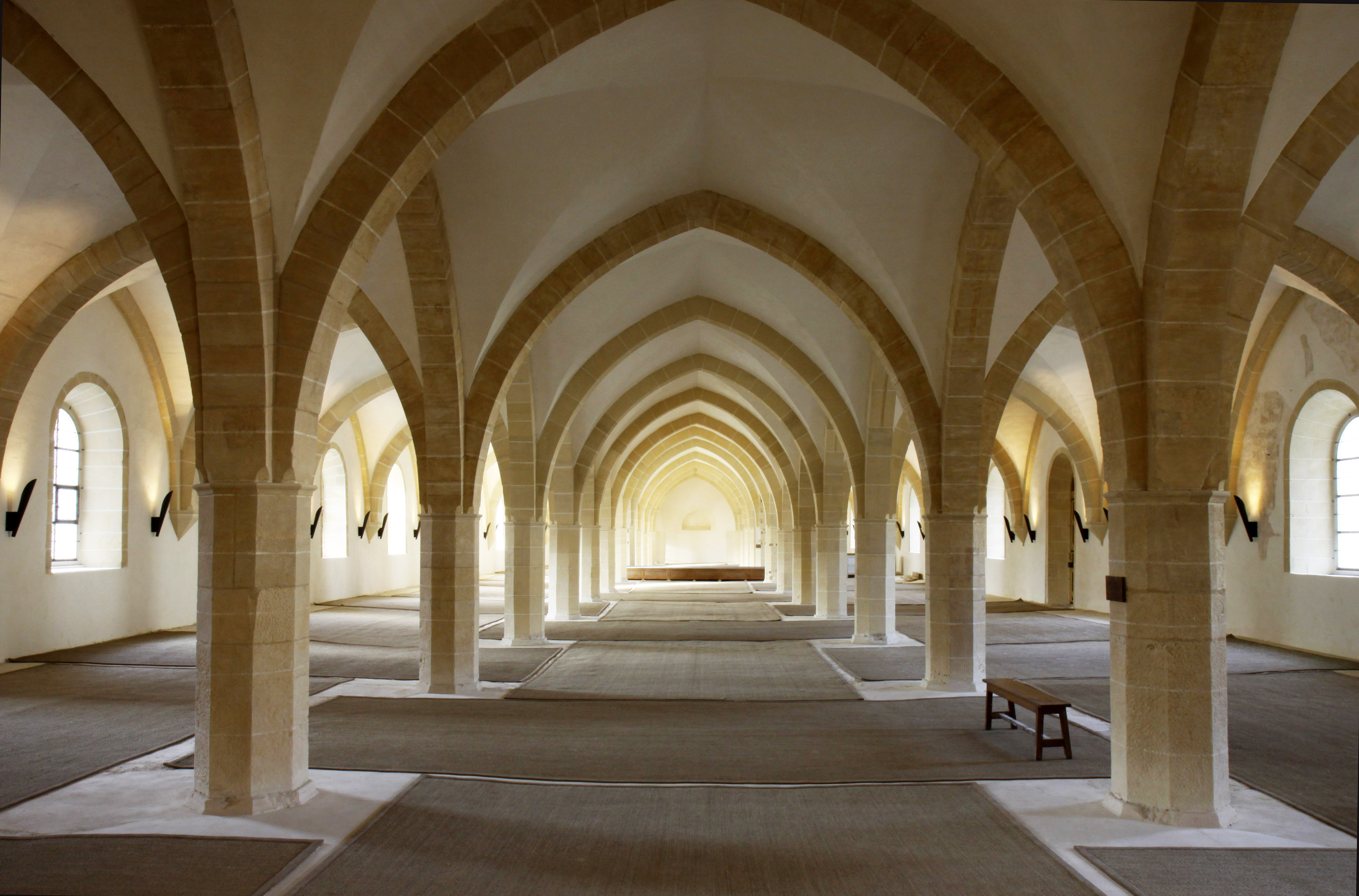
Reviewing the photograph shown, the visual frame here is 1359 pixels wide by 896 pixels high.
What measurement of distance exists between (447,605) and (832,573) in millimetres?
8697

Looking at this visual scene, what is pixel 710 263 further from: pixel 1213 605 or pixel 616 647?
pixel 1213 605

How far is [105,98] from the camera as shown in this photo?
4.96 m

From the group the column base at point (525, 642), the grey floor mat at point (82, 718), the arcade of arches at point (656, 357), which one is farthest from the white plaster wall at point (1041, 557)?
the grey floor mat at point (82, 718)

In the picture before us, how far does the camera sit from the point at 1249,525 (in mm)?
12344

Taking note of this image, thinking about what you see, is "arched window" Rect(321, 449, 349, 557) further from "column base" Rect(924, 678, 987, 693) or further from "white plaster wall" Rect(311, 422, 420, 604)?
"column base" Rect(924, 678, 987, 693)

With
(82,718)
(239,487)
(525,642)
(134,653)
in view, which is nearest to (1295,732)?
(239,487)

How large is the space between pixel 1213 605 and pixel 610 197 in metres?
5.97

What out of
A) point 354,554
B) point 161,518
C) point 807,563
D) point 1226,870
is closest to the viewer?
point 1226,870

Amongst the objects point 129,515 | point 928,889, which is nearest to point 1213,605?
point 928,889

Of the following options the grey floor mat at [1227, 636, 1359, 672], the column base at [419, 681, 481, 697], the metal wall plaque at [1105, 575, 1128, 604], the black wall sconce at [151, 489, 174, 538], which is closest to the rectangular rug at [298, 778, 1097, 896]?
the metal wall plaque at [1105, 575, 1128, 604]

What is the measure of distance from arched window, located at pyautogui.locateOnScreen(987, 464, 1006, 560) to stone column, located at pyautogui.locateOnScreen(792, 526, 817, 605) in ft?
14.9

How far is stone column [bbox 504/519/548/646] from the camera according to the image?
1232 cm

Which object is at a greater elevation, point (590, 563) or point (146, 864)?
point (590, 563)

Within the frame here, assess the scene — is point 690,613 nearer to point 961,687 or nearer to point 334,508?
point 334,508
